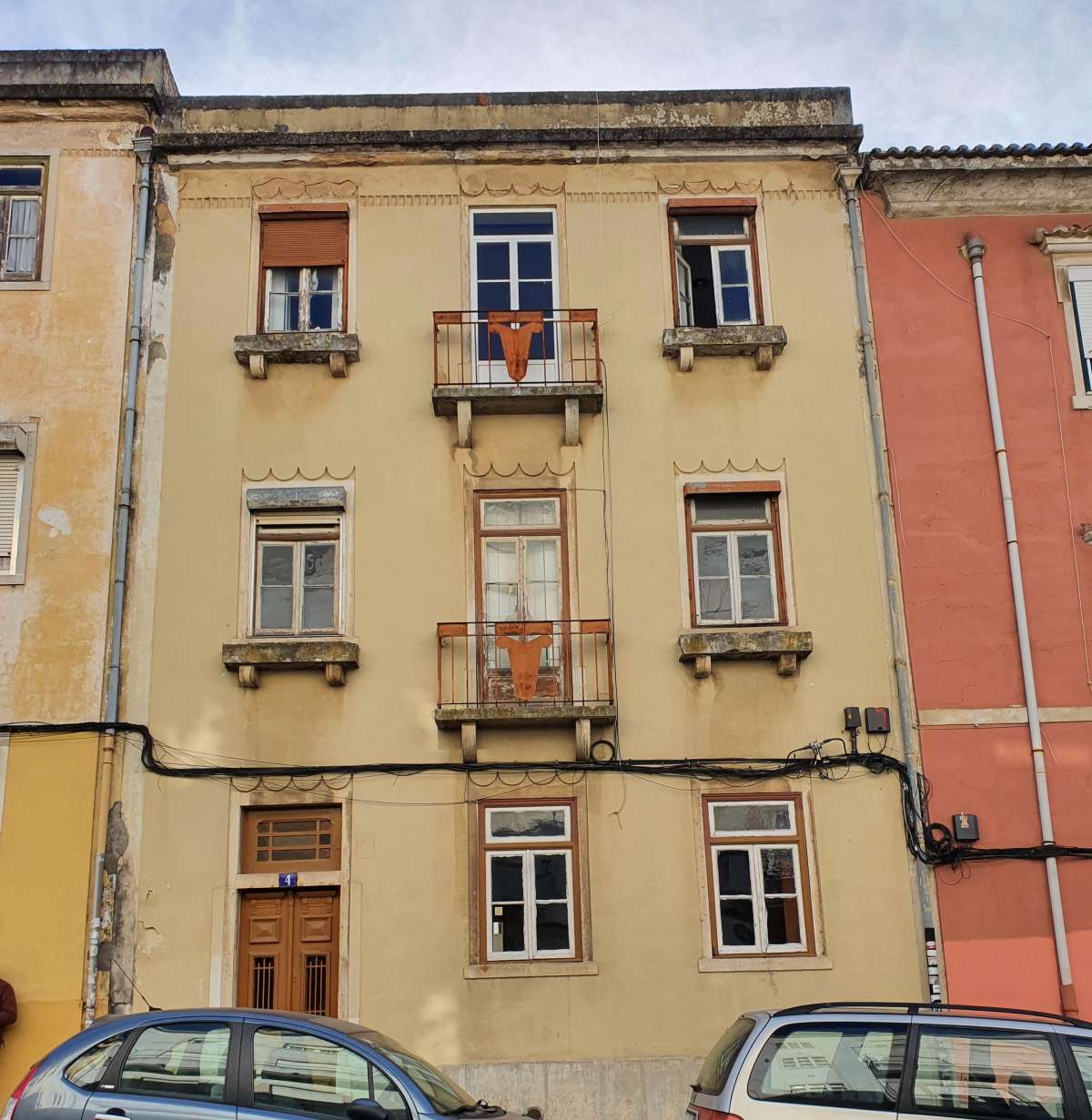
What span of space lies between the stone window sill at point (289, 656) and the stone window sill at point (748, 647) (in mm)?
3393

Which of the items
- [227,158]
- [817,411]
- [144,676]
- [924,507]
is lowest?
[144,676]

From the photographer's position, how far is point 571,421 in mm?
13992

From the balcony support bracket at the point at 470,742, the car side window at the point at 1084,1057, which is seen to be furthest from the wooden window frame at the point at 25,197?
the car side window at the point at 1084,1057

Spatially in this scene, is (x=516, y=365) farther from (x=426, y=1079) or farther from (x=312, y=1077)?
(x=312, y=1077)

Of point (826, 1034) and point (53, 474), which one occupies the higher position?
point (53, 474)

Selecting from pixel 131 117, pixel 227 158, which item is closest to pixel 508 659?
pixel 227 158

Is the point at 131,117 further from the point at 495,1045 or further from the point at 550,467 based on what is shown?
the point at 495,1045

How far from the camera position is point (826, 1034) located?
8391 mm

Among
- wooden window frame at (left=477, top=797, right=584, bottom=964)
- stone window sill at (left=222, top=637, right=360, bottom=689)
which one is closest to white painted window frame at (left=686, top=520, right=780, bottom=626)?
wooden window frame at (left=477, top=797, right=584, bottom=964)

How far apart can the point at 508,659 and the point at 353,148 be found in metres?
6.17

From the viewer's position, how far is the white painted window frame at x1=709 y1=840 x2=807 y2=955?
12.7 m

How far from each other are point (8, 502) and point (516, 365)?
551 centimetres

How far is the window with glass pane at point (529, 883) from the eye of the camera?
12.7 metres

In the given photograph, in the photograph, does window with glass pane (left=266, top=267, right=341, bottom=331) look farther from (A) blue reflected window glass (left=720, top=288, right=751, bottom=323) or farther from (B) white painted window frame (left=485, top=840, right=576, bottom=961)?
(B) white painted window frame (left=485, top=840, right=576, bottom=961)
